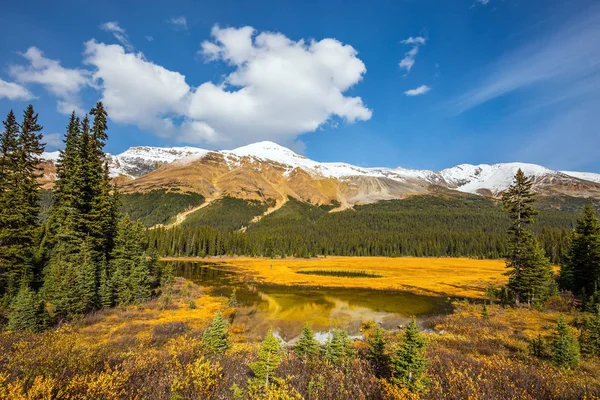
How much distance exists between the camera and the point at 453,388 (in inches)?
447

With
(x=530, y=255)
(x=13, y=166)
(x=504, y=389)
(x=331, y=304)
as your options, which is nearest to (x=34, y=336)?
(x=13, y=166)

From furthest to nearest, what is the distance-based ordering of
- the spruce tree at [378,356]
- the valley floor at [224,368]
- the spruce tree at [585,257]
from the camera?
the spruce tree at [585,257] → the spruce tree at [378,356] → the valley floor at [224,368]

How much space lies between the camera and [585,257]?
1489 inches

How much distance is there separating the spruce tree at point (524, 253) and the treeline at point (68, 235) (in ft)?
148

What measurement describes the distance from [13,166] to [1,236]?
7.52 meters

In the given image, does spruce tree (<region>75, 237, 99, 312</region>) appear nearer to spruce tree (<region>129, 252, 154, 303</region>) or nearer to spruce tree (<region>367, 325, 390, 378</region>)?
spruce tree (<region>129, 252, 154, 303</region>)

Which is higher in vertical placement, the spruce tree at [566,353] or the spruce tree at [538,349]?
the spruce tree at [566,353]

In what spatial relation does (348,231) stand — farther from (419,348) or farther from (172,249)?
(419,348)

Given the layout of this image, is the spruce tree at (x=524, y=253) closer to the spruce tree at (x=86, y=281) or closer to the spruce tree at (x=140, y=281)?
the spruce tree at (x=140, y=281)

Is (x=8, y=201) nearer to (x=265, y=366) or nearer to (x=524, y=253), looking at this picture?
(x=265, y=366)

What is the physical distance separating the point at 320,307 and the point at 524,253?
2538 cm

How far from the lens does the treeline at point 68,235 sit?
2650cm

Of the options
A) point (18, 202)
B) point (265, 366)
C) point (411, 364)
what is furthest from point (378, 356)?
point (18, 202)

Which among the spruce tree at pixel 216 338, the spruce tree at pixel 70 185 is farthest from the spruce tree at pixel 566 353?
the spruce tree at pixel 70 185
